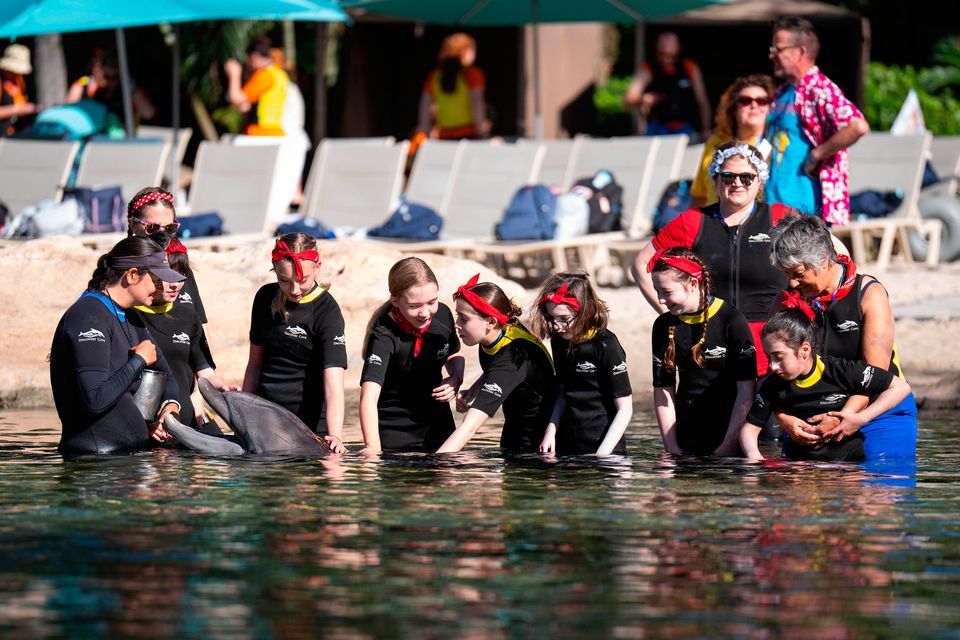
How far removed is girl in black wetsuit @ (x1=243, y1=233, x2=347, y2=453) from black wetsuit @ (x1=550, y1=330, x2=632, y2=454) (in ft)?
3.34

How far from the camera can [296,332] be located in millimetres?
7852

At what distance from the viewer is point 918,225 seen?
48.6ft

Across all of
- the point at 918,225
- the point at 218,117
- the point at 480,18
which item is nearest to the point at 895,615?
the point at 918,225

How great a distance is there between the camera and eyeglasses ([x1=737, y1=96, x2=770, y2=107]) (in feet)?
28.3

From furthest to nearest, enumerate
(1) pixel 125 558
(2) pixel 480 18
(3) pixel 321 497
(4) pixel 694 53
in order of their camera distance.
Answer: (4) pixel 694 53
(2) pixel 480 18
(3) pixel 321 497
(1) pixel 125 558

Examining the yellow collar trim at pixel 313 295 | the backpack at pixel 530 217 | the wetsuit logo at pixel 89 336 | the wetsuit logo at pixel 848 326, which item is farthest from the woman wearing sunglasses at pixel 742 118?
the backpack at pixel 530 217

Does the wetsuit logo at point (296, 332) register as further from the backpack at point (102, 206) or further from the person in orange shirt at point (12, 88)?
the person in orange shirt at point (12, 88)

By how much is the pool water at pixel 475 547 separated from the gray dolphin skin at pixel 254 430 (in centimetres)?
14

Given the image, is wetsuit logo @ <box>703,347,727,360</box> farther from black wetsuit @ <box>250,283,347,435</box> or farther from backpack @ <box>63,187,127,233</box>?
backpack @ <box>63,187,127,233</box>

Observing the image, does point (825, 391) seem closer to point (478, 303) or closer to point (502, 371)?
point (502, 371)

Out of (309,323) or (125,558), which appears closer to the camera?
(125,558)

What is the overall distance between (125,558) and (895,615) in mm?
2398

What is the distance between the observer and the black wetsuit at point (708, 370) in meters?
7.40

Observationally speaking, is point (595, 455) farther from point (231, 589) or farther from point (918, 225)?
point (918, 225)
